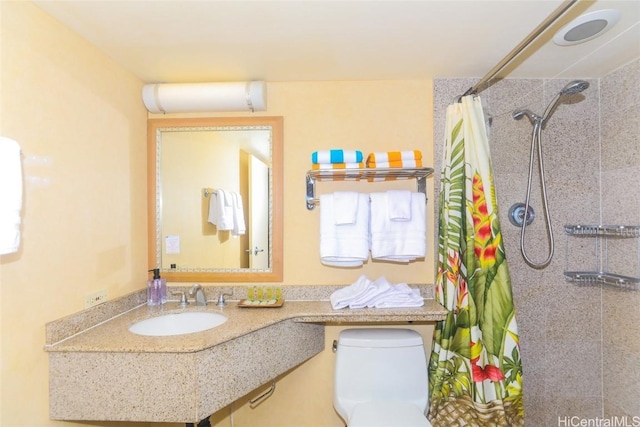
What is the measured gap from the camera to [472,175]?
162cm

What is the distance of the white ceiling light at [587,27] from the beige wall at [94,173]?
66 cm

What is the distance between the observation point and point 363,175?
1816mm

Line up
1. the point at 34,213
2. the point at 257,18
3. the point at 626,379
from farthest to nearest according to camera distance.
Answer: the point at 626,379 → the point at 257,18 → the point at 34,213

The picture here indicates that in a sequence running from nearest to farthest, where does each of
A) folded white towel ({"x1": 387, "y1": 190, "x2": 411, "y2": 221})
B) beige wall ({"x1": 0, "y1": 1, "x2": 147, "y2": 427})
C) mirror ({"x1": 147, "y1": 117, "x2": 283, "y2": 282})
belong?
beige wall ({"x1": 0, "y1": 1, "x2": 147, "y2": 427}) < folded white towel ({"x1": 387, "y1": 190, "x2": 411, "y2": 221}) < mirror ({"x1": 147, "y1": 117, "x2": 283, "y2": 282})

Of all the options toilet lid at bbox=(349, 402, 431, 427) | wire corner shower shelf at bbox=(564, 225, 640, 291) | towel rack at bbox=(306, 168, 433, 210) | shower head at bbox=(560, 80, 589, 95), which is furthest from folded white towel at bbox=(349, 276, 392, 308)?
shower head at bbox=(560, 80, 589, 95)

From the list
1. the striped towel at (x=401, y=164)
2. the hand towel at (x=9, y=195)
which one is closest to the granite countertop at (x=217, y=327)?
the hand towel at (x=9, y=195)

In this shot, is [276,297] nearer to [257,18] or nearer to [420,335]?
[420,335]

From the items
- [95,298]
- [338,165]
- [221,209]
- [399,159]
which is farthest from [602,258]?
[95,298]

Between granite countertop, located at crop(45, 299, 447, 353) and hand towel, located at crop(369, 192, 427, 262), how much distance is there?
1.00 ft

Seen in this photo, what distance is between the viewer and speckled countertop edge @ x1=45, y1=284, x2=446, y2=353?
1266 mm

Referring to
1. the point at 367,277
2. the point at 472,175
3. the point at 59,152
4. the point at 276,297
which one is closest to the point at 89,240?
the point at 59,152

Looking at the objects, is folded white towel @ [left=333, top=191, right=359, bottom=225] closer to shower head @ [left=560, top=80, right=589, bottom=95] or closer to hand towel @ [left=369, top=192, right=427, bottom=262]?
hand towel @ [left=369, top=192, right=427, bottom=262]

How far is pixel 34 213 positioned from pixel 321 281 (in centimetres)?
138

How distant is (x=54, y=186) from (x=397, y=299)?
165cm
